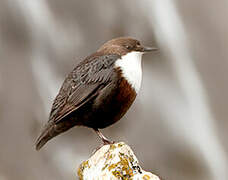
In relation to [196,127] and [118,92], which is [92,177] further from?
[196,127]

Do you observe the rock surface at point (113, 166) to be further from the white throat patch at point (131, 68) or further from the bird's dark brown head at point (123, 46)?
the bird's dark brown head at point (123, 46)

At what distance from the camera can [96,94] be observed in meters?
3.83

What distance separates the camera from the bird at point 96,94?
3.79 meters

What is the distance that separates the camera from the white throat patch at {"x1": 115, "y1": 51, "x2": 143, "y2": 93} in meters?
3.80

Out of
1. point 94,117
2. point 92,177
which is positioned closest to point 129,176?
point 92,177

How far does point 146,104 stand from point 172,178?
4.83ft

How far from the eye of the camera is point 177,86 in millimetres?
9797

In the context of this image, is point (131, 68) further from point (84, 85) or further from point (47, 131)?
point (47, 131)

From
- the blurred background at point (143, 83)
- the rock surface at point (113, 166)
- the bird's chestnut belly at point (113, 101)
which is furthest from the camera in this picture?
the blurred background at point (143, 83)

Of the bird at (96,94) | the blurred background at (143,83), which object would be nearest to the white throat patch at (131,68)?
the bird at (96,94)

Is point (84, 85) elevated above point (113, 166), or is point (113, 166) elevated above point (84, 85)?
point (84, 85)

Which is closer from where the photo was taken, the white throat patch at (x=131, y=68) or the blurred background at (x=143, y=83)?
the white throat patch at (x=131, y=68)

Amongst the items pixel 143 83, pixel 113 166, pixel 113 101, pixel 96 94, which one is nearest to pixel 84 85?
pixel 96 94

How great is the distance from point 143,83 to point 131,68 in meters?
5.57
